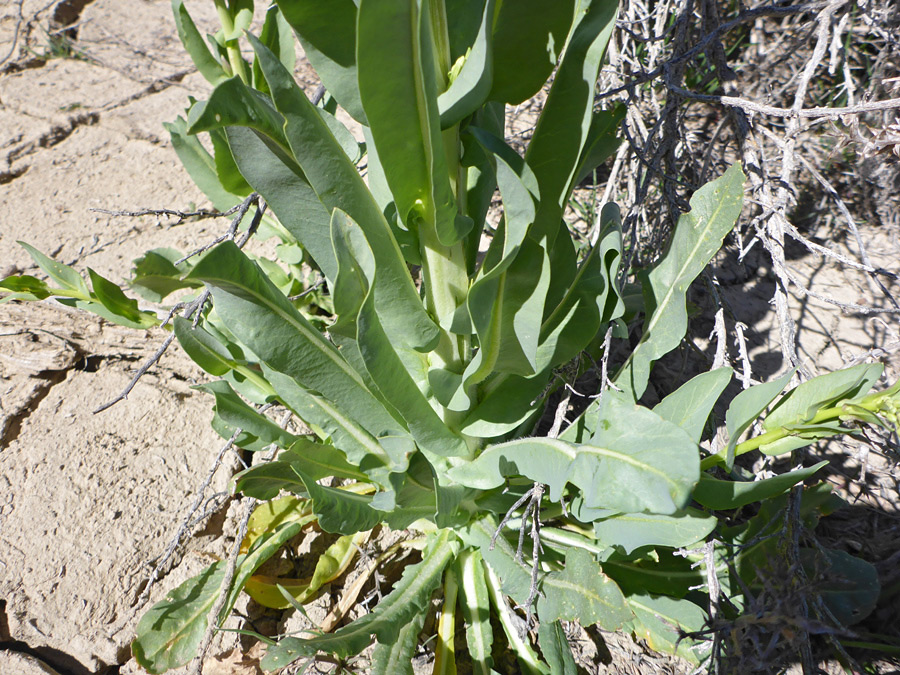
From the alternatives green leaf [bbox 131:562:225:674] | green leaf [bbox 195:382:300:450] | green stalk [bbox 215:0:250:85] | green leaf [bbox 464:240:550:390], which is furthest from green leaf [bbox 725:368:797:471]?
green stalk [bbox 215:0:250:85]

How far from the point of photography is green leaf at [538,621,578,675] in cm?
136

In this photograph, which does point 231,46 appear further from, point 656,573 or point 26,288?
point 656,573

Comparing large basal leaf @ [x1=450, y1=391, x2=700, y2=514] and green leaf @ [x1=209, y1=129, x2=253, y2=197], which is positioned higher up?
green leaf @ [x1=209, y1=129, x2=253, y2=197]

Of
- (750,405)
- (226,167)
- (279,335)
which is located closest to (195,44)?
(226,167)

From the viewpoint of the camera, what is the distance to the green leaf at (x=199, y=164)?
81.7 inches

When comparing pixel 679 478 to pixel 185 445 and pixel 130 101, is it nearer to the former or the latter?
pixel 185 445

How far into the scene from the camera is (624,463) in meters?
1.05

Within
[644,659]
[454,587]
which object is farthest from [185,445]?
[644,659]

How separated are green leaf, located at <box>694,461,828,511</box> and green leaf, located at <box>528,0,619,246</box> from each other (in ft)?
2.07

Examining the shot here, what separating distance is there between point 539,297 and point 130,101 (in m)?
3.19

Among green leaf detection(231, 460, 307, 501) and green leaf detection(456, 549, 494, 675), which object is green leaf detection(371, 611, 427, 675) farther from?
green leaf detection(231, 460, 307, 501)

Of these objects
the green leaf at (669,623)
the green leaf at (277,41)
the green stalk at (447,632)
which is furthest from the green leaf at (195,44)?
the green leaf at (669,623)

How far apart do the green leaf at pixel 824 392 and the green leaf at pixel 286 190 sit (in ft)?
3.19

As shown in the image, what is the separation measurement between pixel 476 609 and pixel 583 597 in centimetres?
36
